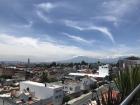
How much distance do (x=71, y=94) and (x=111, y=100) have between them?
43479 mm

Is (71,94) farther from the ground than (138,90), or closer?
closer

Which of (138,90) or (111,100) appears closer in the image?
(138,90)

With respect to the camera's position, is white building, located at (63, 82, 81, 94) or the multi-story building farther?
white building, located at (63, 82, 81, 94)

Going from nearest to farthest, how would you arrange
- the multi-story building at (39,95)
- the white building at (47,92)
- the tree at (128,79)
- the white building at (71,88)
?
the tree at (128,79) → the multi-story building at (39,95) → the white building at (47,92) → the white building at (71,88)

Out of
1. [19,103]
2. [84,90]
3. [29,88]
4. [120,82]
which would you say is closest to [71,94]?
[84,90]

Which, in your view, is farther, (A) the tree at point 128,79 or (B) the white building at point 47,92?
(B) the white building at point 47,92

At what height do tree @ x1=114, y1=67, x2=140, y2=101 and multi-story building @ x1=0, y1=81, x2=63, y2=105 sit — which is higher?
tree @ x1=114, y1=67, x2=140, y2=101

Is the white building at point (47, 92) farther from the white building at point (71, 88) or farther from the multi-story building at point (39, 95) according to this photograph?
the white building at point (71, 88)

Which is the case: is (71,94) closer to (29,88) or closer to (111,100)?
(29,88)

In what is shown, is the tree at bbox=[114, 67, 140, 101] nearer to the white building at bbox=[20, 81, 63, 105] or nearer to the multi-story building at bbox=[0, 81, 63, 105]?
the multi-story building at bbox=[0, 81, 63, 105]

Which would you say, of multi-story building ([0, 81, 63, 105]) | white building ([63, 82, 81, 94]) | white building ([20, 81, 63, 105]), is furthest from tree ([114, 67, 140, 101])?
white building ([63, 82, 81, 94])

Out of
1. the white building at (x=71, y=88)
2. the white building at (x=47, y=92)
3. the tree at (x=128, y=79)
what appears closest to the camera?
the tree at (x=128, y=79)

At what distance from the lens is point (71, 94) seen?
46906 mm

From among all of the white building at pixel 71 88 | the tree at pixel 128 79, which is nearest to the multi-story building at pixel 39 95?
the white building at pixel 71 88
